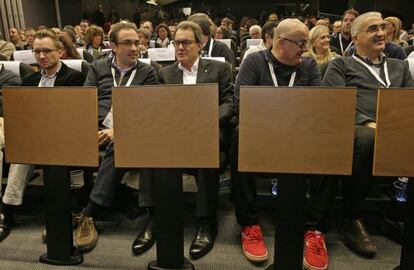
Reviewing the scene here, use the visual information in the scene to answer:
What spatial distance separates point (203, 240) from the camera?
2125mm

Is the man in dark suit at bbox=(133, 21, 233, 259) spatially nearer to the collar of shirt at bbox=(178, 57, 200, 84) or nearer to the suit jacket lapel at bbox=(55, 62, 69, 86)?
the collar of shirt at bbox=(178, 57, 200, 84)

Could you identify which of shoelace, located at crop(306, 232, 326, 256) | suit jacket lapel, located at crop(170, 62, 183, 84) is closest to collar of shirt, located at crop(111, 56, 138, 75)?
suit jacket lapel, located at crop(170, 62, 183, 84)

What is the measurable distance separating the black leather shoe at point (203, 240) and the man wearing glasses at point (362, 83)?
2.44ft

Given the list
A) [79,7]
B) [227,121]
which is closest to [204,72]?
[227,121]

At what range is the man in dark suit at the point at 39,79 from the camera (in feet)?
7.68

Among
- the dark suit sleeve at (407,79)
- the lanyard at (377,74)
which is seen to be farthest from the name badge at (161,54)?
the dark suit sleeve at (407,79)

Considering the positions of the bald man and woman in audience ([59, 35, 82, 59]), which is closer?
the bald man

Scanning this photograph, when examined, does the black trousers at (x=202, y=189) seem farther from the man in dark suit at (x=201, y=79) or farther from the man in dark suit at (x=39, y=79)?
the man in dark suit at (x=39, y=79)

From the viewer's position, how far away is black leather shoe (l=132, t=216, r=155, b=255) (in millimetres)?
2113

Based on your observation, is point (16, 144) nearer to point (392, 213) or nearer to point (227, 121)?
point (227, 121)

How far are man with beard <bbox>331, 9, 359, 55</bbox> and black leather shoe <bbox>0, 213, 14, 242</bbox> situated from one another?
390 centimetres

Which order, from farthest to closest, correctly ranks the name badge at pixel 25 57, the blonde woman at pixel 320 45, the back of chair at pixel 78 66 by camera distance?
the name badge at pixel 25 57
the blonde woman at pixel 320 45
the back of chair at pixel 78 66

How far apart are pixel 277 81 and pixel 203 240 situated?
99 centimetres

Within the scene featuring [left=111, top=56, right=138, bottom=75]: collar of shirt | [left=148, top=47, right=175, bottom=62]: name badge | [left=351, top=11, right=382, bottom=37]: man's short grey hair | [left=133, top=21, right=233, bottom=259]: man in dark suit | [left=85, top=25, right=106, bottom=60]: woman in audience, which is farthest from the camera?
[left=85, top=25, right=106, bottom=60]: woman in audience
